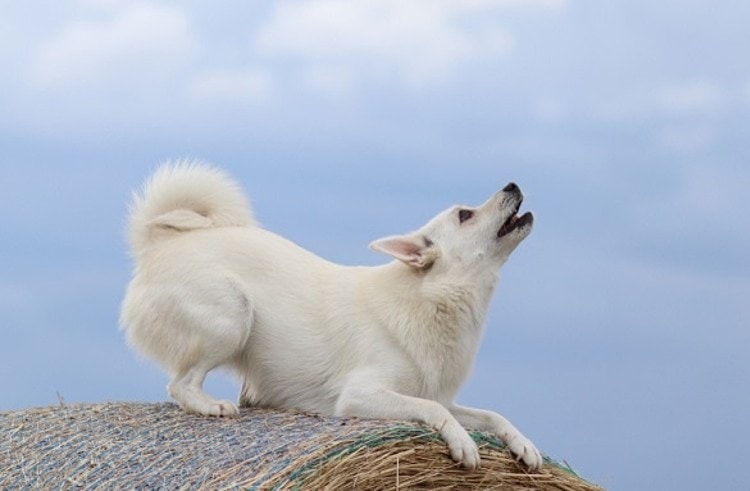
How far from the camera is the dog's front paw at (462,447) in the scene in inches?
191

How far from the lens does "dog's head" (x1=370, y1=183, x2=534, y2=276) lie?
17.3ft

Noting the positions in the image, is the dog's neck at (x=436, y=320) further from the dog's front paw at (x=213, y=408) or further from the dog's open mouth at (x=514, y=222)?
the dog's front paw at (x=213, y=408)

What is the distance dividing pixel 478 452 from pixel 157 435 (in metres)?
1.17

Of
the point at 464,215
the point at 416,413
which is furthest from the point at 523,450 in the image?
the point at 464,215

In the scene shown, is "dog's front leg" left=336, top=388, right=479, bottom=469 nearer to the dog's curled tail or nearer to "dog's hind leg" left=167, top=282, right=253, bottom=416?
"dog's hind leg" left=167, top=282, right=253, bottom=416

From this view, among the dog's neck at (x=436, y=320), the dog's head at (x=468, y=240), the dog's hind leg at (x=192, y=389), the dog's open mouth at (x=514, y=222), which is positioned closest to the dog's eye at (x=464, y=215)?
the dog's head at (x=468, y=240)

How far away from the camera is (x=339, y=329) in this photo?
5.34 m

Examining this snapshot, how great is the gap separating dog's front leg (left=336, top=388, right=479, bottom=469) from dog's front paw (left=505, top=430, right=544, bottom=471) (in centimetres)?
21

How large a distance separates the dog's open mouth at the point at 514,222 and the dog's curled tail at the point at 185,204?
3.83 feet

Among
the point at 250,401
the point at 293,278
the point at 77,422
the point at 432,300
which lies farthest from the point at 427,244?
the point at 77,422

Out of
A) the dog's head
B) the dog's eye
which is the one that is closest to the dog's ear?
the dog's head

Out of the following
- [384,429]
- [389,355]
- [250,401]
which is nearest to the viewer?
[384,429]

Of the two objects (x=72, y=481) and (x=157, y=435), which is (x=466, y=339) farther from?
(x=72, y=481)

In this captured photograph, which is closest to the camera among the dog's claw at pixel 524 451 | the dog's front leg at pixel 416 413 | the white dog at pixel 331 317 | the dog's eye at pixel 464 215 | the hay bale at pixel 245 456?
the hay bale at pixel 245 456
